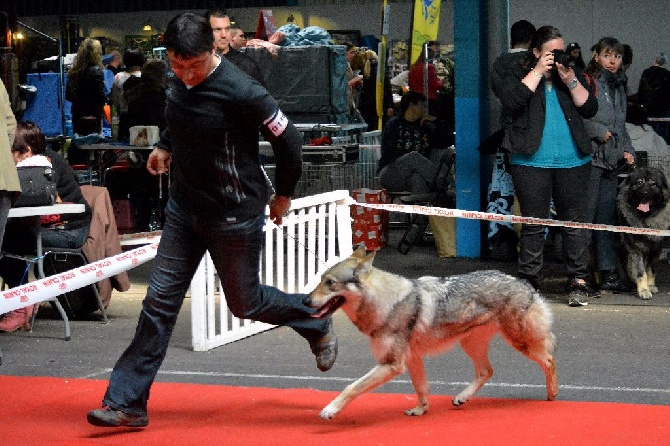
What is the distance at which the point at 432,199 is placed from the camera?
1201 centimetres

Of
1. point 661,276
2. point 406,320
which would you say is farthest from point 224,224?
point 661,276

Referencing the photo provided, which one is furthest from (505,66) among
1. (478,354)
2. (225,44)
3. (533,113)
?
(478,354)

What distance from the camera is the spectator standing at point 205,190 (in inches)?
191

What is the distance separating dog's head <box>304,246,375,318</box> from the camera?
514 centimetres

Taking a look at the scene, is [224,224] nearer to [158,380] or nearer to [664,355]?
[158,380]

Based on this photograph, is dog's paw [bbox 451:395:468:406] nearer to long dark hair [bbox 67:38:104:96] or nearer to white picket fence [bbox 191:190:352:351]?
white picket fence [bbox 191:190:352:351]

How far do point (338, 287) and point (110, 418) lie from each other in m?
1.12

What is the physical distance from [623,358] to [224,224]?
3082 millimetres

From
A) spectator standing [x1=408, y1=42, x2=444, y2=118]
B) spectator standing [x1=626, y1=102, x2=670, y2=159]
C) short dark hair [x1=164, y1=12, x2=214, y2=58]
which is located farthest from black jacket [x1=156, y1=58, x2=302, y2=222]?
spectator standing [x1=408, y1=42, x2=444, y2=118]

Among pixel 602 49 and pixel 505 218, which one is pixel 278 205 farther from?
pixel 602 49

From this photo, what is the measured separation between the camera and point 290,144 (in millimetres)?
4984

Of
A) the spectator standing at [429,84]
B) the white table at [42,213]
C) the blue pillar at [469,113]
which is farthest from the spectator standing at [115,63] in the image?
the white table at [42,213]

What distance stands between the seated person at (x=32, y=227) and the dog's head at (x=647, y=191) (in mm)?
4189

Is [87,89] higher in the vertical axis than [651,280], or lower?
higher
